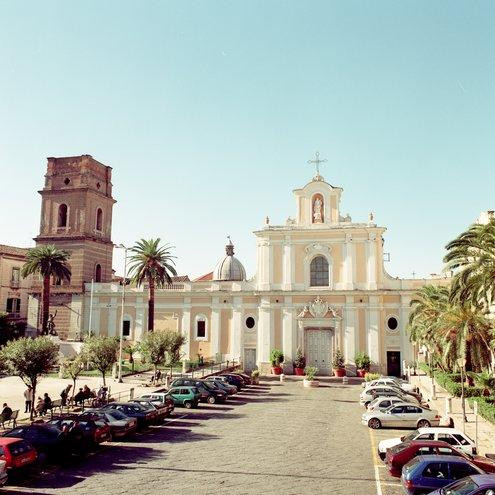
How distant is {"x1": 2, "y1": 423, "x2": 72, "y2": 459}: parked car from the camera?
1712 cm

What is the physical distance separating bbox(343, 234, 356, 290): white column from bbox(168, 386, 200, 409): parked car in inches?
863

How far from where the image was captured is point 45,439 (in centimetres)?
1730

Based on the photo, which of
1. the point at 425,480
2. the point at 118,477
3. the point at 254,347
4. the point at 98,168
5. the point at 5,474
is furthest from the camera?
the point at 98,168

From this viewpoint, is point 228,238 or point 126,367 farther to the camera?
point 228,238

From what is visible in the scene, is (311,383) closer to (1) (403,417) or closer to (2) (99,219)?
(1) (403,417)

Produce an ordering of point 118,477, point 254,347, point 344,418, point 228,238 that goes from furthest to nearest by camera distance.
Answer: point 228,238, point 254,347, point 344,418, point 118,477

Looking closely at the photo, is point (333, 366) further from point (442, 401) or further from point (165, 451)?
point (165, 451)

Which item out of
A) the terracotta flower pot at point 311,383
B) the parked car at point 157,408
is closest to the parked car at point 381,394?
the terracotta flower pot at point 311,383

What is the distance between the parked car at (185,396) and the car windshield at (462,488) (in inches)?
744

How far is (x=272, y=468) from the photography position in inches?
651

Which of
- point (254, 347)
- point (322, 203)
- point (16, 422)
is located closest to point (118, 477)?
point (16, 422)

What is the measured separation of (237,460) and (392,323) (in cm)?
3209

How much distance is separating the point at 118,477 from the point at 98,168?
4453 cm

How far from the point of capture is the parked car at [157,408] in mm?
23688
